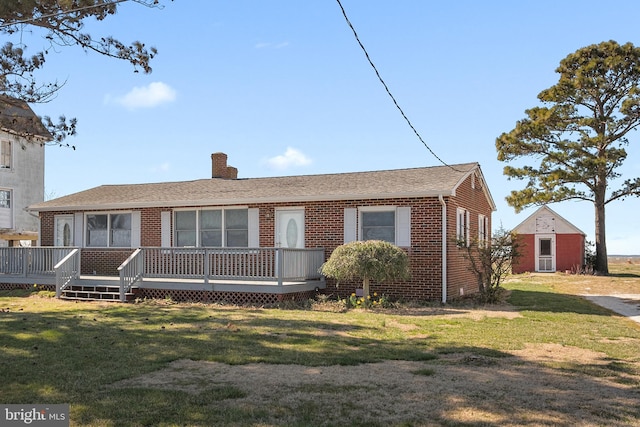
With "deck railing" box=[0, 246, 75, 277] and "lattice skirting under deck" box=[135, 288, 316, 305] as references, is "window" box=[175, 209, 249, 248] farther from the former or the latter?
"deck railing" box=[0, 246, 75, 277]

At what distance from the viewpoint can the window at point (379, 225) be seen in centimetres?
1750

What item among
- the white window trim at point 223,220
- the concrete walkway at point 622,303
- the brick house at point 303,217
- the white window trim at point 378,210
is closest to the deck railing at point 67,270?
the brick house at point 303,217

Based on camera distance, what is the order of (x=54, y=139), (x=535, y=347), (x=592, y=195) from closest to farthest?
1. (x=535, y=347)
2. (x=54, y=139)
3. (x=592, y=195)

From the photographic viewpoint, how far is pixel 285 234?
1880 cm

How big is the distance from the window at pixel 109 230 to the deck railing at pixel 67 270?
2.02m

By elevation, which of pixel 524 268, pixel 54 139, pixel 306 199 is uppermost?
pixel 54 139

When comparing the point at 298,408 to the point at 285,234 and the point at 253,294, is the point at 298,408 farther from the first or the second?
the point at 285,234

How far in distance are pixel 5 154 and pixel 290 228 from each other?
26.8 metres

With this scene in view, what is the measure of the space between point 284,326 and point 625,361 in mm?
6064

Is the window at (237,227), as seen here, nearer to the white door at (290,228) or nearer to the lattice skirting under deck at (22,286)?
the white door at (290,228)

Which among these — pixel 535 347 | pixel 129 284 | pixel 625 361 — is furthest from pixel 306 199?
pixel 625 361

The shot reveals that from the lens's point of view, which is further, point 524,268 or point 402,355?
point 524,268

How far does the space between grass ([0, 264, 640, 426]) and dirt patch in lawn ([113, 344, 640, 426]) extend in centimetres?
8

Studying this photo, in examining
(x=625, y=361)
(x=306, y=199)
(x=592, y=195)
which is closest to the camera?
(x=625, y=361)
